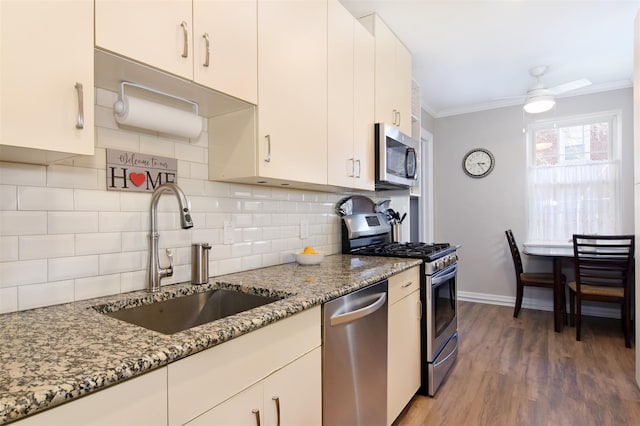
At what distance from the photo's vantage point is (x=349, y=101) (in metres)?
2.11

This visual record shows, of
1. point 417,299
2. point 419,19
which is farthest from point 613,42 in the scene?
point 417,299

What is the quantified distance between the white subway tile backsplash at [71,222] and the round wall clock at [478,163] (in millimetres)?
4376

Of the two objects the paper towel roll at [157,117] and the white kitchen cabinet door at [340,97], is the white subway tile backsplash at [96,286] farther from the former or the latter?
the white kitchen cabinet door at [340,97]

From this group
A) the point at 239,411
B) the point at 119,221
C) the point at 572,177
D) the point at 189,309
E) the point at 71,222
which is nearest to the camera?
the point at 239,411

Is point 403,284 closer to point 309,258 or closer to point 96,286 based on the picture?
point 309,258

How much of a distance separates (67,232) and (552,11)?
3.04 metres

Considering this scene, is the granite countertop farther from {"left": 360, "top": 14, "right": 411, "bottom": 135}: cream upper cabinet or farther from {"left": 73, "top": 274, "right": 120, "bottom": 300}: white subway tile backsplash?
{"left": 360, "top": 14, "right": 411, "bottom": 135}: cream upper cabinet

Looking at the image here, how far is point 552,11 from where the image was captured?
240 cm

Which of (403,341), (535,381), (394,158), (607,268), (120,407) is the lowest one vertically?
(535,381)

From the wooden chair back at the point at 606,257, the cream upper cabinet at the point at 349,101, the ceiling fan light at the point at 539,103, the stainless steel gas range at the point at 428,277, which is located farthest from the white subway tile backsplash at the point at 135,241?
the wooden chair back at the point at 606,257

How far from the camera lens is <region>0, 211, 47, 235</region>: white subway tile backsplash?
1.07 metres

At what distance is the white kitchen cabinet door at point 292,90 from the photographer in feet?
5.03

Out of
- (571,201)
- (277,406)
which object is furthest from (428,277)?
(571,201)

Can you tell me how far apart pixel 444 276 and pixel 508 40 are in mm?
1916
